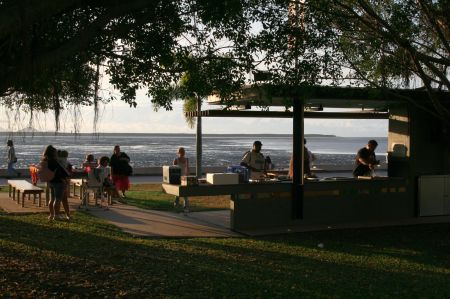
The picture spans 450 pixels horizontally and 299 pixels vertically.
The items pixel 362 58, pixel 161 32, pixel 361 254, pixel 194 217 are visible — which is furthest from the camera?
pixel 194 217

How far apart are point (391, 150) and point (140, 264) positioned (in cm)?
737

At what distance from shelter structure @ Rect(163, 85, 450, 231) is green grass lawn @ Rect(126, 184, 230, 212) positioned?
2.45m

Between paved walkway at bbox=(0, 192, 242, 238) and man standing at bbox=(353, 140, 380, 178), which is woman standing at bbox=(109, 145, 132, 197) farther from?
man standing at bbox=(353, 140, 380, 178)

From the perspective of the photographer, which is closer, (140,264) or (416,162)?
(140,264)

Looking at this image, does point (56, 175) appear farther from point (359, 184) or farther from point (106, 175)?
point (359, 184)

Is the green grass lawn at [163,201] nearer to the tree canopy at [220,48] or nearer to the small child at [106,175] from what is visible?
the small child at [106,175]

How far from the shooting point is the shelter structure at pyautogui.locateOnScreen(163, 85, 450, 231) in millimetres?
11203

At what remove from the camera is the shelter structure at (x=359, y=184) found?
11.2m

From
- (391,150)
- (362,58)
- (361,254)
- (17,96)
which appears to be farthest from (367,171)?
(17,96)

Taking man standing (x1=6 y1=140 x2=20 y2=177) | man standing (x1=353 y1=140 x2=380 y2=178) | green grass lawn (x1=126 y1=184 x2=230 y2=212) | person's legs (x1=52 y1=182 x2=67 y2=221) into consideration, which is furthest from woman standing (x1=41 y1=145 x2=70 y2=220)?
man standing (x1=6 y1=140 x2=20 y2=177)

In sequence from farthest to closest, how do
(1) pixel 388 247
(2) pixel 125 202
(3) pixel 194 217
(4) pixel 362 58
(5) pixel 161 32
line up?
(2) pixel 125 202, (3) pixel 194 217, (4) pixel 362 58, (1) pixel 388 247, (5) pixel 161 32

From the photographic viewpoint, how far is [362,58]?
1055 cm

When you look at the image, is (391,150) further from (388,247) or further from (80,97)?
(80,97)

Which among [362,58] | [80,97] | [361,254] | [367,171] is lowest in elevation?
[361,254]
